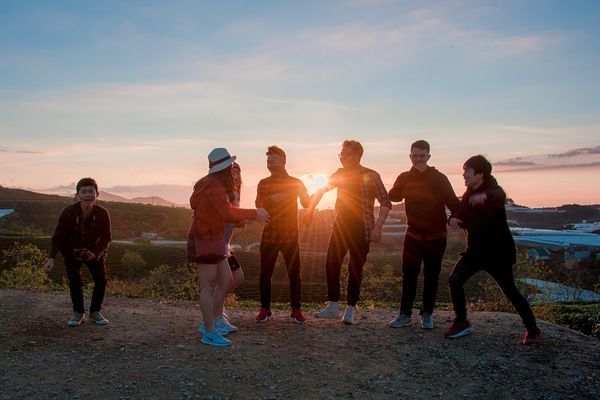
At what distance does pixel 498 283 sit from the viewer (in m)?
6.18

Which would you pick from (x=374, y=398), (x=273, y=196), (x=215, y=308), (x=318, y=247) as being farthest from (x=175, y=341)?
(x=318, y=247)

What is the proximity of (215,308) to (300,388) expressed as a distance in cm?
183

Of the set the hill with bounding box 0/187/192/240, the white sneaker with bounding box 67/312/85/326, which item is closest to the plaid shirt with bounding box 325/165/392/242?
the white sneaker with bounding box 67/312/85/326

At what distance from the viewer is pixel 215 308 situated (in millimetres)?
6445

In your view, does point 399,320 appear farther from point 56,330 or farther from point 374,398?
point 56,330

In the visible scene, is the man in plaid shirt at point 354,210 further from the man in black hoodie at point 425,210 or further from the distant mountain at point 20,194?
the distant mountain at point 20,194

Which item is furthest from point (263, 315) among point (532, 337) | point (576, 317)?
point (576, 317)

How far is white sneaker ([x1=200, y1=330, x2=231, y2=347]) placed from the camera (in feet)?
19.8

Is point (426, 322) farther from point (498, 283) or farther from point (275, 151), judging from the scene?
point (275, 151)

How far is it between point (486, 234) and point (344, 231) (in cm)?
174

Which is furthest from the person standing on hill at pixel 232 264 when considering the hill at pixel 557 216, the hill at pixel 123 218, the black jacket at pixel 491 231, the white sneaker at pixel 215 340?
the hill at pixel 557 216

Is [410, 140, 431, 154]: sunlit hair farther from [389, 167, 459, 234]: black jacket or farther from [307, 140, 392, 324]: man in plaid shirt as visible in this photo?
[307, 140, 392, 324]: man in plaid shirt

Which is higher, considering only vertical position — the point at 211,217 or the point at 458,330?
the point at 211,217

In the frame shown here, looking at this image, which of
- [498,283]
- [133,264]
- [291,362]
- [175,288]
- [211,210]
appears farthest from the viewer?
[133,264]
